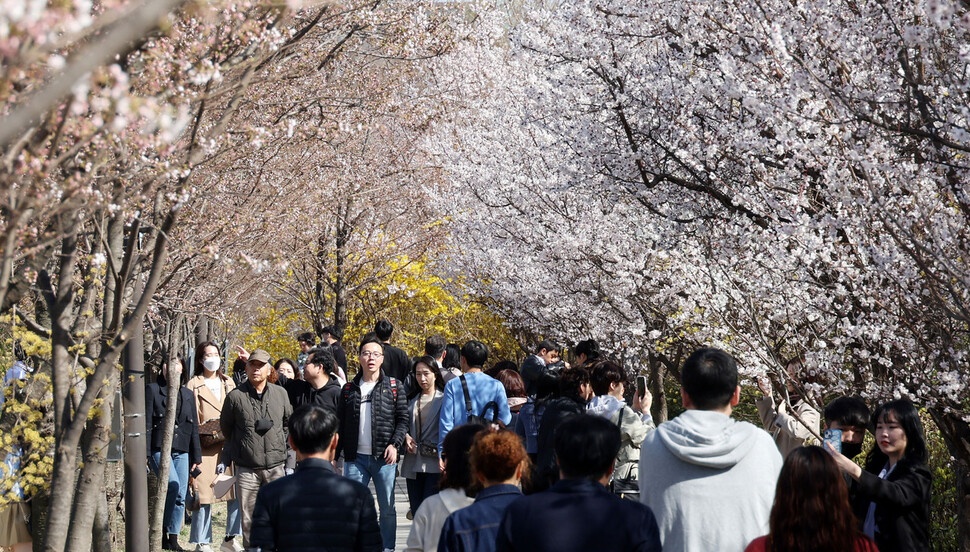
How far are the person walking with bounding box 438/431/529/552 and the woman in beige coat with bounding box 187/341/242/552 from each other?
19.9ft

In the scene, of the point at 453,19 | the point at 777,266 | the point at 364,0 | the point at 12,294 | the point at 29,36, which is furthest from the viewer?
the point at 453,19

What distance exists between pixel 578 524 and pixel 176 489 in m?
7.35

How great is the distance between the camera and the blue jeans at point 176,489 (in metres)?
10.2

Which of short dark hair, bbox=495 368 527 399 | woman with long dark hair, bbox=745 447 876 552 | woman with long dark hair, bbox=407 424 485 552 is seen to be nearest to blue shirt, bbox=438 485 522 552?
woman with long dark hair, bbox=407 424 485 552

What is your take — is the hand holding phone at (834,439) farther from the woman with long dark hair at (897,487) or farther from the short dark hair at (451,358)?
the short dark hair at (451,358)

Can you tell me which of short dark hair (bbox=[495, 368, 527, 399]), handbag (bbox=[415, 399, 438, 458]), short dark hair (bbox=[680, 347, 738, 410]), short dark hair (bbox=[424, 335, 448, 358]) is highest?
short dark hair (bbox=[424, 335, 448, 358])

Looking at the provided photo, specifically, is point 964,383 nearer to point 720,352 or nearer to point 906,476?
point 906,476

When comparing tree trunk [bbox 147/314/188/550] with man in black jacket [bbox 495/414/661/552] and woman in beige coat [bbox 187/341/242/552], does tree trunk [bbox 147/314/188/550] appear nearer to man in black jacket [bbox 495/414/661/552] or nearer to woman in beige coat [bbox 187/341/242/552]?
woman in beige coat [bbox 187/341/242/552]

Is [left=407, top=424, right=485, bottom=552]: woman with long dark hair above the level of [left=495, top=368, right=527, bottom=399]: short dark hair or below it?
below

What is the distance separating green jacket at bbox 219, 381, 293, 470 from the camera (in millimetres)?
8734

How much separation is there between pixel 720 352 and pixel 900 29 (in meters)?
3.38

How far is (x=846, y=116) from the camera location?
680cm

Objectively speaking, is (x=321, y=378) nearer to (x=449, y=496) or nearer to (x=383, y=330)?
(x=383, y=330)

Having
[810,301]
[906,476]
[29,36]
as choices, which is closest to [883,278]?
[810,301]
